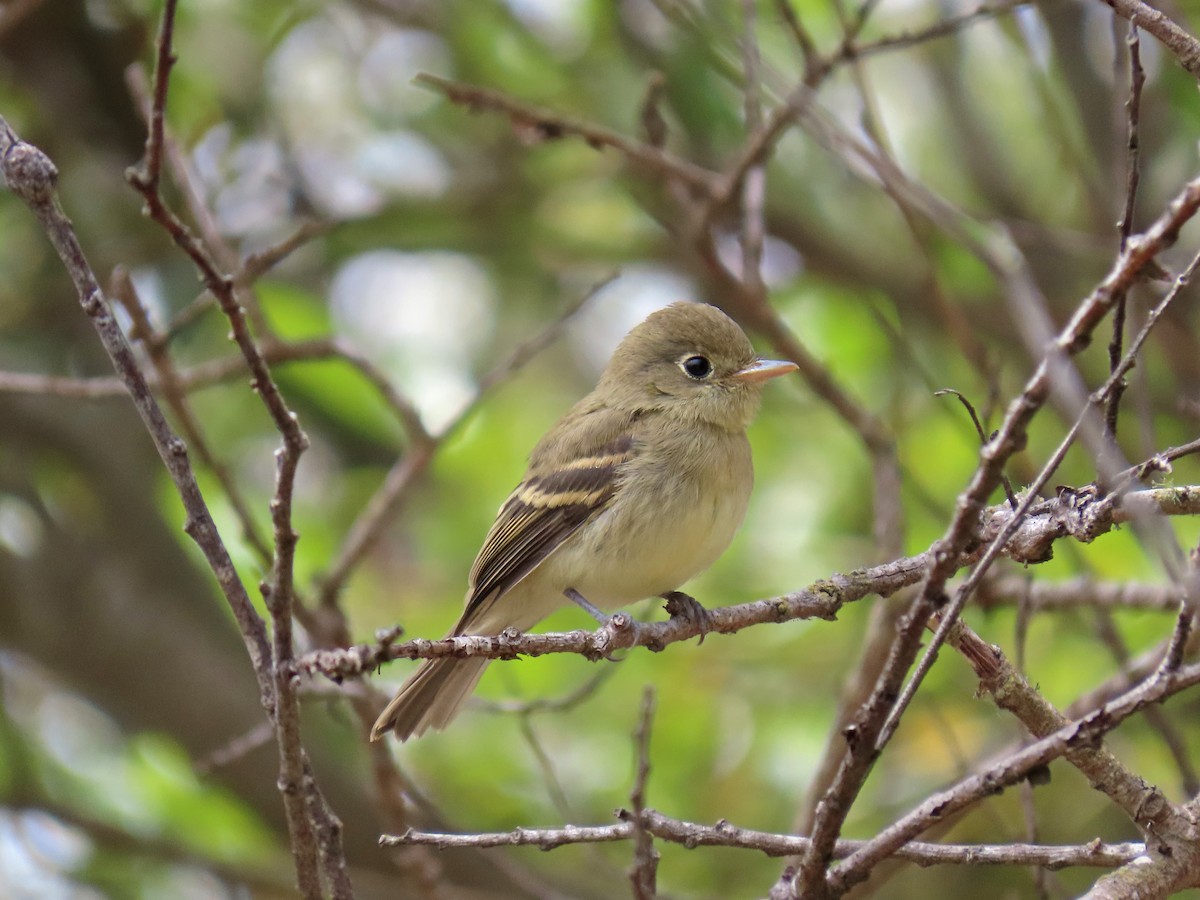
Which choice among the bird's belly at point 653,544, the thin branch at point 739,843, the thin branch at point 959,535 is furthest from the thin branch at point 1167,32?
the bird's belly at point 653,544

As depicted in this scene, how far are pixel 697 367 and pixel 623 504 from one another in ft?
2.45

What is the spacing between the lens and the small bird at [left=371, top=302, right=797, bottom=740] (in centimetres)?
390

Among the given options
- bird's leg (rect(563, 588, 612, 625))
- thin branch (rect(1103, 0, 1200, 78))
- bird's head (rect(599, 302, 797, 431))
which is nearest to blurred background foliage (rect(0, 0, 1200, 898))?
bird's leg (rect(563, 588, 612, 625))

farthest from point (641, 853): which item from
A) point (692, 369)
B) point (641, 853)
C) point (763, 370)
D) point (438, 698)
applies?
point (692, 369)

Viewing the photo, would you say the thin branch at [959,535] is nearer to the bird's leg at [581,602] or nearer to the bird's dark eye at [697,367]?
the bird's leg at [581,602]

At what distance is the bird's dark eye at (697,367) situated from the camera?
14.8 feet

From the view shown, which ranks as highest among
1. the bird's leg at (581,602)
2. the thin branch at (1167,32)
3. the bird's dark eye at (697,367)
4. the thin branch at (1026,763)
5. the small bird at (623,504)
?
the bird's dark eye at (697,367)

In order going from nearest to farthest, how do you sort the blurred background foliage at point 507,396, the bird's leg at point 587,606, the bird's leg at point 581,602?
1. the bird's leg at point 587,606
2. the bird's leg at point 581,602
3. the blurred background foliage at point 507,396

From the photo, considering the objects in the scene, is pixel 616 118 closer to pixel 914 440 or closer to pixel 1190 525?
pixel 914 440

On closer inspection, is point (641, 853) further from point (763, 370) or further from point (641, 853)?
point (763, 370)

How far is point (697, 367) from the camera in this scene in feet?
14.9

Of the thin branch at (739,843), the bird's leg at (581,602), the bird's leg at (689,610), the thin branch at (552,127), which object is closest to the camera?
the thin branch at (739,843)

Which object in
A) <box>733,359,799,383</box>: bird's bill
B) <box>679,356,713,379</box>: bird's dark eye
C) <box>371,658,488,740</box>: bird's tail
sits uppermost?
<box>679,356,713,379</box>: bird's dark eye

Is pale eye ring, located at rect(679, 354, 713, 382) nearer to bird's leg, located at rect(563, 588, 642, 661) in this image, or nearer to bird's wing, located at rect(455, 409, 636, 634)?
bird's wing, located at rect(455, 409, 636, 634)
